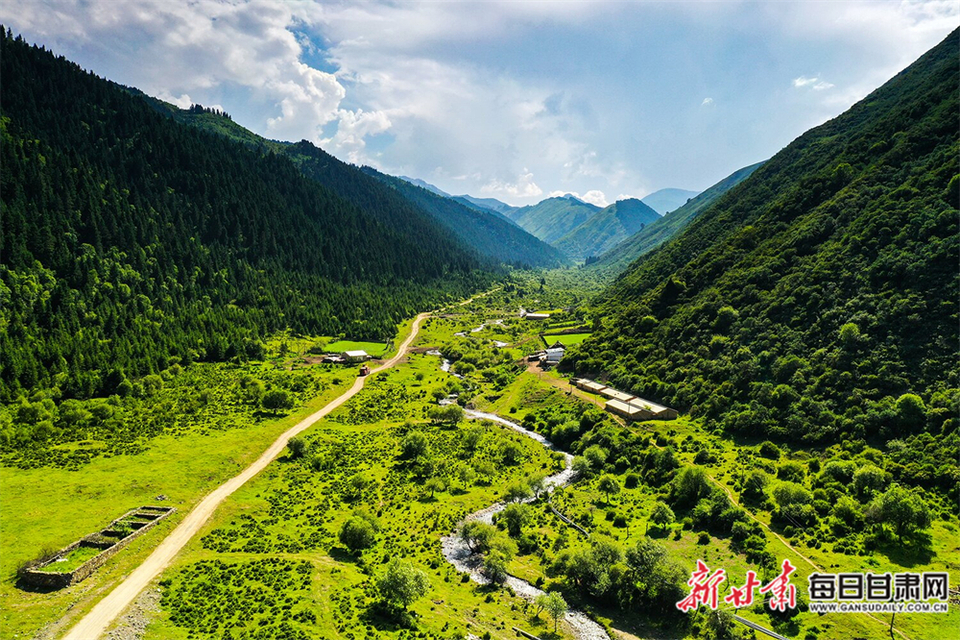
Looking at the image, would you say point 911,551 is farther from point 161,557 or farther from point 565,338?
point 565,338

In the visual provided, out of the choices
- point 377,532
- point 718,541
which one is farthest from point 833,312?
point 377,532

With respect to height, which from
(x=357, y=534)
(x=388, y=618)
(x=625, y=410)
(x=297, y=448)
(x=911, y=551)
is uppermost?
(x=625, y=410)

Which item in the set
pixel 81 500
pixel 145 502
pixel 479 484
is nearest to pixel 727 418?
pixel 479 484

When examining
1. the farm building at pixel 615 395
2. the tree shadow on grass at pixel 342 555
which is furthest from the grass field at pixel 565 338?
the tree shadow on grass at pixel 342 555

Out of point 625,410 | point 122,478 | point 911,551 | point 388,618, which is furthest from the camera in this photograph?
point 625,410

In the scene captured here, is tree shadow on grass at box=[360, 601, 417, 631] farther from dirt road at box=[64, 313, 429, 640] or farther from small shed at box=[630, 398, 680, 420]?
small shed at box=[630, 398, 680, 420]

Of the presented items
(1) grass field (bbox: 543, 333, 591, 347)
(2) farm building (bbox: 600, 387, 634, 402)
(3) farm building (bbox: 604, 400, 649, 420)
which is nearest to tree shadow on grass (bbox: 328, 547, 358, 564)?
(3) farm building (bbox: 604, 400, 649, 420)
